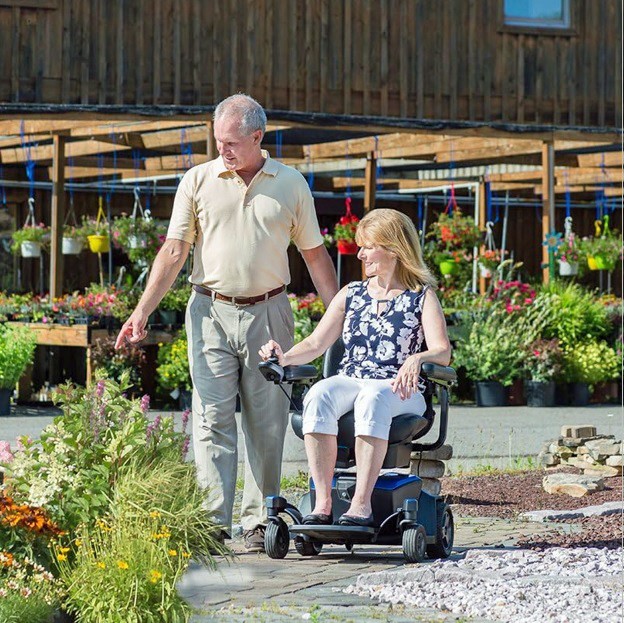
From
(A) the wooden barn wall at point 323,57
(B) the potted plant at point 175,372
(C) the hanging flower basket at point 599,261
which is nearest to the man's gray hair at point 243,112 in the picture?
(B) the potted plant at point 175,372

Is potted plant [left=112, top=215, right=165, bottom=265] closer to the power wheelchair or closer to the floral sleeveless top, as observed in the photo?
the floral sleeveless top

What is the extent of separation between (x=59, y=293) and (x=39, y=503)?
11311 millimetres

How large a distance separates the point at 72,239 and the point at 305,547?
41.6 feet

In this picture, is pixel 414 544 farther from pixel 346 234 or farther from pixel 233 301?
pixel 346 234

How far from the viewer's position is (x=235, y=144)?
6.52m

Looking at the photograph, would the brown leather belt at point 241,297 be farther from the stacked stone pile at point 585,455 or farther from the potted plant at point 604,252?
the potted plant at point 604,252

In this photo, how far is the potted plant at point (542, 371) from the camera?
15547 mm

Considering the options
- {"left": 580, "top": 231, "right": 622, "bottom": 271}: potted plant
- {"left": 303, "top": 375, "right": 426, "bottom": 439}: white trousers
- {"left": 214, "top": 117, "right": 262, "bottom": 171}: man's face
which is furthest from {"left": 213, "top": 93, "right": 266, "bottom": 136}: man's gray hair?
{"left": 580, "top": 231, "right": 622, "bottom": 271}: potted plant

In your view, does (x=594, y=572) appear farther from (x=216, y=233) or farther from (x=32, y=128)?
(x=32, y=128)

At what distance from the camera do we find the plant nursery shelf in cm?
1468

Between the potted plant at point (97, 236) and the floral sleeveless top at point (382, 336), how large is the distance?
11665 millimetres

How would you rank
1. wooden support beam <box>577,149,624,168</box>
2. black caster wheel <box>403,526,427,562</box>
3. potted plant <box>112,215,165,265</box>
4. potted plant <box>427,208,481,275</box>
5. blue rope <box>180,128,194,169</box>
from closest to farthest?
black caster wheel <box>403,526,427,562</box> < potted plant <box>112,215,165,265</box> < blue rope <box>180,128,194,169</box> < potted plant <box>427,208,481,275</box> < wooden support beam <box>577,149,624,168</box>

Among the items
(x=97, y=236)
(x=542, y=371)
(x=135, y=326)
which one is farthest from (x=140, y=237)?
(x=135, y=326)

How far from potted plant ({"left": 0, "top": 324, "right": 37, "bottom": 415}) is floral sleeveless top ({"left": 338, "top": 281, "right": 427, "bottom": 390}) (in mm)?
7767
